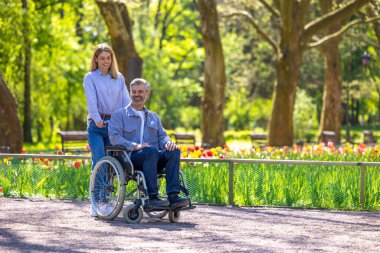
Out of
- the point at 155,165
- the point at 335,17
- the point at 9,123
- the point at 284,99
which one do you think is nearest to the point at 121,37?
the point at 9,123

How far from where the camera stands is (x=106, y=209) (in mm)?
9367

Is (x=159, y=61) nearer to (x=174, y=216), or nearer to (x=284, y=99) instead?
(x=284, y=99)

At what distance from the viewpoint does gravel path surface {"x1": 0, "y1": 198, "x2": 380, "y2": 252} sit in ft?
24.0

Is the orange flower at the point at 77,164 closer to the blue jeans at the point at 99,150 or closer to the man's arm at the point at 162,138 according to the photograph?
the blue jeans at the point at 99,150

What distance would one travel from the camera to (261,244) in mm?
7547

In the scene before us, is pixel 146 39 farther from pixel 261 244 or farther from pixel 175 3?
pixel 261 244

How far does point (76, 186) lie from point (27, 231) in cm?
362

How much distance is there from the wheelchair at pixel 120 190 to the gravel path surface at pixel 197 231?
120 mm

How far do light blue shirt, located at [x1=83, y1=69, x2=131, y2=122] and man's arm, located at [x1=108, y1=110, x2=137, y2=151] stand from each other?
1.68 ft

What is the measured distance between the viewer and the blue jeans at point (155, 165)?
8.95 metres

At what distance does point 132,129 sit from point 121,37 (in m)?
11.1

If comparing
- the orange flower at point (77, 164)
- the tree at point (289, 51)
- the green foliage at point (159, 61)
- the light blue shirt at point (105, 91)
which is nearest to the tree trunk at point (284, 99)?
the tree at point (289, 51)

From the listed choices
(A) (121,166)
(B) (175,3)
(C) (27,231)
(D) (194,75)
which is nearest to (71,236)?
(C) (27,231)

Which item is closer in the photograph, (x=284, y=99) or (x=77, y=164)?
(x=77, y=164)
